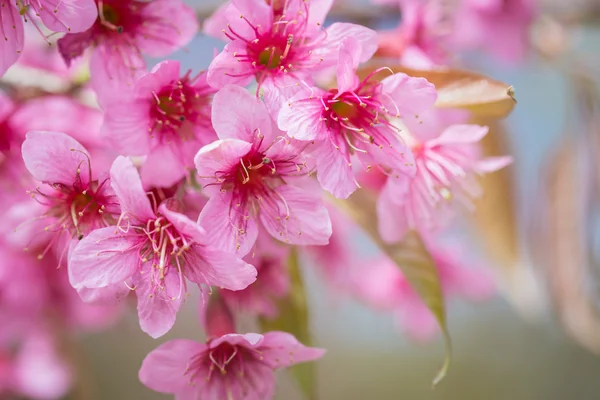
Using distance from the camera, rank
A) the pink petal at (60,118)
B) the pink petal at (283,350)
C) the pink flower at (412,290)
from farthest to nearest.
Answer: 1. the pink flower at (412,290)
2. the pink petal at (60,118)
3. the pink petal at (283,350)

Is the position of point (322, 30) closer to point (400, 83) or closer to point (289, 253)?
point (400, 83)

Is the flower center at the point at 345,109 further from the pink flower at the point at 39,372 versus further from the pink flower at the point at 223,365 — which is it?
the pink flower at the point at 39,372

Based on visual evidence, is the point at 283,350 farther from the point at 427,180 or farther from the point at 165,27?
the point at 165,27

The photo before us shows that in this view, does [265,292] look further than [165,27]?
Yes

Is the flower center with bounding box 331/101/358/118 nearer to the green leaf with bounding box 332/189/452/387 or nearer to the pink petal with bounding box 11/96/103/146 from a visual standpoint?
the green leaf with bounding box 332/189/452/387

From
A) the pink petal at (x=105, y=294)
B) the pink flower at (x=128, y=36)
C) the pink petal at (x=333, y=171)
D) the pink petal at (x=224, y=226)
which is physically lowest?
the pink petal at (x=105, y=294)

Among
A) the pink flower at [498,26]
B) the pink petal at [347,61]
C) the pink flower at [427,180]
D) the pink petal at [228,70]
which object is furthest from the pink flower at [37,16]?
the pink flower at [498,26]

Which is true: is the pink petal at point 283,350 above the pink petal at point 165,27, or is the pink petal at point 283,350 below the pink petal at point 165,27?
below

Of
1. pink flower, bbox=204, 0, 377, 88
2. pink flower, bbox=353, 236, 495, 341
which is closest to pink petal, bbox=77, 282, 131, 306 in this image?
pink flower, bbox=204, 0, 377, 88

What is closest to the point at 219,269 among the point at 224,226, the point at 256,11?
the point at 224,226
